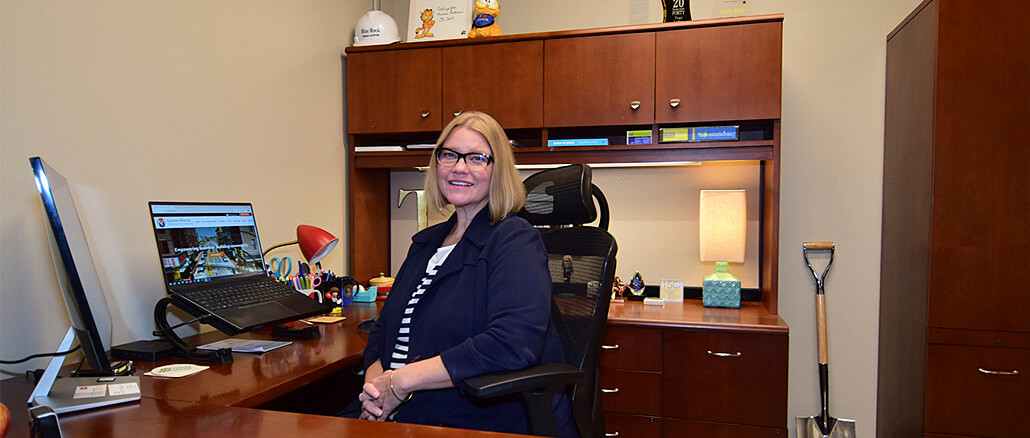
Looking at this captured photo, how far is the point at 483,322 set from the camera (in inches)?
54.4

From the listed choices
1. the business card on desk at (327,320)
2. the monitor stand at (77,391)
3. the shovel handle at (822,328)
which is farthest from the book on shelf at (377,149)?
the shovel handle at (822,328)

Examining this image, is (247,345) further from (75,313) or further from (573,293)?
(573,293)

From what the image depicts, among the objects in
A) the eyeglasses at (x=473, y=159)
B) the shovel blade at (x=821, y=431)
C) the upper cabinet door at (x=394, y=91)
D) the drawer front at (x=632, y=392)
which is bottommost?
the shovel blade at (x=821, y=431)

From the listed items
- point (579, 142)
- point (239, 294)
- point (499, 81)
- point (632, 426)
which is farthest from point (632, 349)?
point (239, 294)

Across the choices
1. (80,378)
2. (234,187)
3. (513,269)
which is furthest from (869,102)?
(80,378)

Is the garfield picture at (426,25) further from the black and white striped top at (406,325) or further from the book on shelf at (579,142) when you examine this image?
the black and white striped top at (406,325)

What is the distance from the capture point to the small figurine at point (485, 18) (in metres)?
2.80

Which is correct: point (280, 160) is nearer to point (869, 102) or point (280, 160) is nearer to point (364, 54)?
point (364, 54)

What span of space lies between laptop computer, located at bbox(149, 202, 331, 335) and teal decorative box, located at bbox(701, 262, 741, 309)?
1.65m

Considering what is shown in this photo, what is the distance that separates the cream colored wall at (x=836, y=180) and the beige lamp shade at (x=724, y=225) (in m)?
0.33

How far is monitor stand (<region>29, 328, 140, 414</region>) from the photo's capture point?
1.09 m

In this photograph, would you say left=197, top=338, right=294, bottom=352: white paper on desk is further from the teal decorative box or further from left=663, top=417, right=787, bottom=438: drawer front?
the teal decorative box

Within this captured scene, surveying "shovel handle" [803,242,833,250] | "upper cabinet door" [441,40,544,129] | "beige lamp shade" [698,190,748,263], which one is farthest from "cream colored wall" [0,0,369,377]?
"shovel handle" [803,242,833,250]

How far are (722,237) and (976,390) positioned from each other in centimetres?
107
